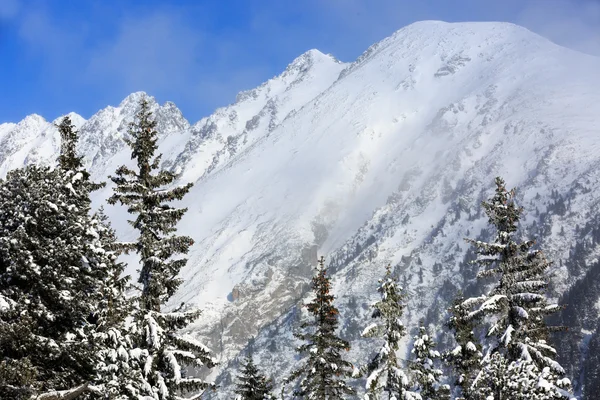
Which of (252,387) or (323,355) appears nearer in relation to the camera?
(323,355)

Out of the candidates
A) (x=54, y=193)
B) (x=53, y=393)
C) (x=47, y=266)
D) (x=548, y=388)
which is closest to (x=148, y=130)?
(x=54, y=193)

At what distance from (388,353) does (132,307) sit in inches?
477

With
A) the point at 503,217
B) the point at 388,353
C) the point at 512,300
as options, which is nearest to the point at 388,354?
the point at 388,353

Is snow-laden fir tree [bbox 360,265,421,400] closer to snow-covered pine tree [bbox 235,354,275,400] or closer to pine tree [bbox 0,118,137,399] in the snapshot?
snow-covered pine tree [bbox 235,354,275,400]

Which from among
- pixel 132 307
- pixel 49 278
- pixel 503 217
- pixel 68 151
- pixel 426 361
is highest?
pixel 503 217

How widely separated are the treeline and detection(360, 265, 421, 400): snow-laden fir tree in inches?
2.3

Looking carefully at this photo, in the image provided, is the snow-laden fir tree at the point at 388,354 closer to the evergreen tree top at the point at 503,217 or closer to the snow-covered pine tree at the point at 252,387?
the evergreen tree top at the point at 503,217

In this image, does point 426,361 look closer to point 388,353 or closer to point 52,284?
point 388,353

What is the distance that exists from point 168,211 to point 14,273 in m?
6.79

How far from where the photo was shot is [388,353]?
2639 centimetres

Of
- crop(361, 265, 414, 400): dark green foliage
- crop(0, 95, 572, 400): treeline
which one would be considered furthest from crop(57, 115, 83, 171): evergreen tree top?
crop(361, 265, 414, 400): dark green foliage

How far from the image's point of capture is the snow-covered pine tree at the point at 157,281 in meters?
18.9

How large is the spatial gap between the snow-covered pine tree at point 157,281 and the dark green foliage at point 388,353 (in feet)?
27.9

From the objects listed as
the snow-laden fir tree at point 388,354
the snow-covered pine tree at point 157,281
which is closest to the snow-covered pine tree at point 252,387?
the snow-laden fir tree at point 388,354
